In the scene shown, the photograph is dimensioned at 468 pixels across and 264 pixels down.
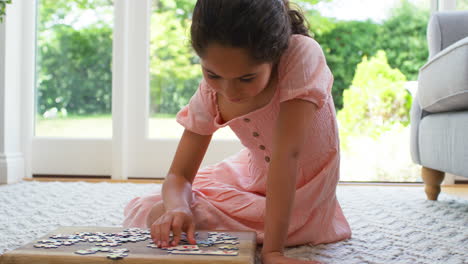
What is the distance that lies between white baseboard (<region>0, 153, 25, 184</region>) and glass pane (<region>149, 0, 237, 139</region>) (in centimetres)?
72

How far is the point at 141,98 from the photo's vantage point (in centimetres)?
289

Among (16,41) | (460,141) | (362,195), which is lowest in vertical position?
(362,195)

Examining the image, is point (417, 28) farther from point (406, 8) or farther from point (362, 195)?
point (362, 195)

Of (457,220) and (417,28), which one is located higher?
(417,28)

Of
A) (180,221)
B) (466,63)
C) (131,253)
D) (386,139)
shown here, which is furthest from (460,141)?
(386,139)

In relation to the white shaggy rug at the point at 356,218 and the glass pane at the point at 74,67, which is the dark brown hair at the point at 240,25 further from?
the glass pane at the point at 74,67

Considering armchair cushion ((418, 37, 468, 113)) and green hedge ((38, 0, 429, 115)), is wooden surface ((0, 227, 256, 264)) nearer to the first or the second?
armchair cushion ((418, 37, 468, 113))

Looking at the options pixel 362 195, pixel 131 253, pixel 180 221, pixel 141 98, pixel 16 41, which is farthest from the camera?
pixel 141 98

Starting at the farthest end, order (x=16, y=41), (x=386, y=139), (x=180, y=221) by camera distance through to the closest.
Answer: (x=386, y=139), (x=16, y=41), (x=180, y=221)

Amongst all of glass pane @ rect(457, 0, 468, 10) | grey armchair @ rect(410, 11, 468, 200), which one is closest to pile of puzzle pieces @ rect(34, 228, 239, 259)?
→ grey armchair @ rect(410, 11, 468, 200)

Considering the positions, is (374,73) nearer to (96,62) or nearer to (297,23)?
(96,62)

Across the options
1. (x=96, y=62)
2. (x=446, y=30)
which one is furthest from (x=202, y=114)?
(x=96, y=62)

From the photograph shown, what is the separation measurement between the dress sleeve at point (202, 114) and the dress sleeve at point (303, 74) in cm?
21

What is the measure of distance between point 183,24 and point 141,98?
1.62 ft
